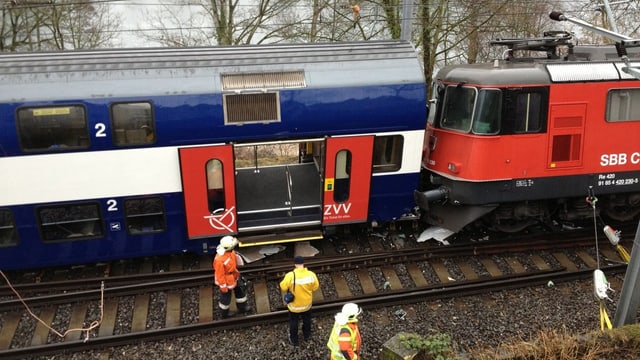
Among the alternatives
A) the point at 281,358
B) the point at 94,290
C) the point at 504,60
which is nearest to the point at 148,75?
the point at 94,290

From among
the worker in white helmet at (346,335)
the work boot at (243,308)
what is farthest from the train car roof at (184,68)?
the worker in white helmet at (346,335)

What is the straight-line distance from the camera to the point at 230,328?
7566mm

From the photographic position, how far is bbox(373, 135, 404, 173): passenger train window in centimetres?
902

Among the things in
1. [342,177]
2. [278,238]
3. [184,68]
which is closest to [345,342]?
Answer: [278,238]

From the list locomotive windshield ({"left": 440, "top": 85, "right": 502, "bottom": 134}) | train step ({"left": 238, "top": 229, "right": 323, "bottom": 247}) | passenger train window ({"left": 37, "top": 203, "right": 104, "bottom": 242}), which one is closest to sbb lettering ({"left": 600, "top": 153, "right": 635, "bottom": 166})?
locomotive windshield ({"left": 440, "top": 85, "right": 502, "bottom": 134})

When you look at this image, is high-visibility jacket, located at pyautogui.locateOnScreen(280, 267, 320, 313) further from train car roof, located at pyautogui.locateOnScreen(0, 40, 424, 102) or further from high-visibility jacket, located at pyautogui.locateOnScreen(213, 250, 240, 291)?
train car roof, located at pyautogui.locateOnScreen(0, 40, 424, 102)

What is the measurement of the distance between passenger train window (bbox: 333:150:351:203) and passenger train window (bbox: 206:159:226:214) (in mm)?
2037

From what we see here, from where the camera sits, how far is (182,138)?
26.7ft

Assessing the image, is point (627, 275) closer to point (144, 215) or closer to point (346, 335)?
point (346, 335)

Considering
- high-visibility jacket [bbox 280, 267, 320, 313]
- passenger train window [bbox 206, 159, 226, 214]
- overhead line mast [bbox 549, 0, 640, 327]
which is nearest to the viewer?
overhead line mast [bbox 549, 0, 640, 327]

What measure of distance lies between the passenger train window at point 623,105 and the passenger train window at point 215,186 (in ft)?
23.3

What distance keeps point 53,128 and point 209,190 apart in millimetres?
2606

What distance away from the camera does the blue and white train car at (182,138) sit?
781 cm

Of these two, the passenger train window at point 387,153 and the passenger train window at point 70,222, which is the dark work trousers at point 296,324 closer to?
the passenger train window at point 387,153
